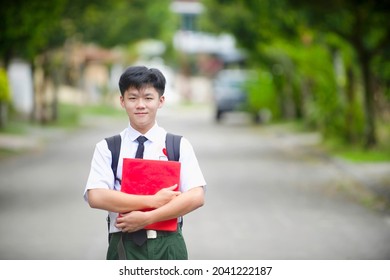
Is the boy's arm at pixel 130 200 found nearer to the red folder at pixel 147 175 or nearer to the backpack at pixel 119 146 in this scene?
the red folder at pixel 147 175

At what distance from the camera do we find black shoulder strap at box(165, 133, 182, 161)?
12.2ft

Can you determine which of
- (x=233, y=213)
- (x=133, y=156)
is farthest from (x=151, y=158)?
(x=233, y=213)

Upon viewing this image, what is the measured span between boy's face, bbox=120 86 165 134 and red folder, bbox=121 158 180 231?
229 mm

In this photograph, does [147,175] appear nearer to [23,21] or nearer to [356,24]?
[356,24]

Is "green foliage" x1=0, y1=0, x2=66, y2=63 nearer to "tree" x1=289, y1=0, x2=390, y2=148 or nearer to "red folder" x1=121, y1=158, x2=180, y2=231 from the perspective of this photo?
"tree" x1=289, y1=0, x2=390, y2=148

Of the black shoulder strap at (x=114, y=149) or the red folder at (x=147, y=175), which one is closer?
the red folder at (x=147, y=175)

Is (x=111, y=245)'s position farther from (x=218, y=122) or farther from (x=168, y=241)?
(x=218, y=122)

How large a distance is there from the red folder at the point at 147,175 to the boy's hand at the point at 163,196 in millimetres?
22

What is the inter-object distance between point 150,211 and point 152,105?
0.42 meters

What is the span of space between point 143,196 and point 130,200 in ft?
0.16

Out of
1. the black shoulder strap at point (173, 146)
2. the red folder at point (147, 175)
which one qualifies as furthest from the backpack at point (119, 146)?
the red folder at point (147, 175)

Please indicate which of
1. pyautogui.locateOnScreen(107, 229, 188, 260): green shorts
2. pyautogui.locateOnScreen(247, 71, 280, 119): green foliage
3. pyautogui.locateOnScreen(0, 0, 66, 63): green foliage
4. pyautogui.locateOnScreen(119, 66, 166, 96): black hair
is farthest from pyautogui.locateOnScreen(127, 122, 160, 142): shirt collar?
pyautogui.locateOnScreen(247, 71, 280, 119): green foliage

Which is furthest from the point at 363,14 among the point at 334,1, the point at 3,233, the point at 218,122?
the point at 218,122

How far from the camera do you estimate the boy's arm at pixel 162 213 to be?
3.61 meters
